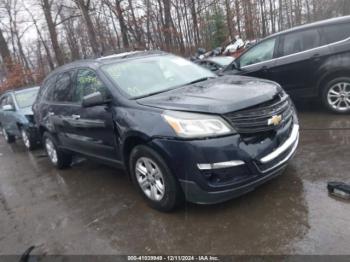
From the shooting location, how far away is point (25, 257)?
3.54m

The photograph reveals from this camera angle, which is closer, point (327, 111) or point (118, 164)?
point (118, 164)

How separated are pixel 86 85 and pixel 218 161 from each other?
2.42 meters

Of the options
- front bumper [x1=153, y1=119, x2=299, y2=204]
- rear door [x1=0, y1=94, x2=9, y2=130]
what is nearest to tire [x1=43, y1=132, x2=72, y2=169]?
front bumper [x1=153, y1=119, x2=299, y2=204]

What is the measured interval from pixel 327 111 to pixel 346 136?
1571 mm

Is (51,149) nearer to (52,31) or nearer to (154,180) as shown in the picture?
(154,180)

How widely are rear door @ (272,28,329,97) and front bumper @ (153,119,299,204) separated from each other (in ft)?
11.6

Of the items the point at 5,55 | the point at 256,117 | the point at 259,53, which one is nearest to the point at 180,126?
the point at 256,117

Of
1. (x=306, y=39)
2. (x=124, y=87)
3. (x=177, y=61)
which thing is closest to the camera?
(x=124, y=87)

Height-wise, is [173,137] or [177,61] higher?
[177,61]

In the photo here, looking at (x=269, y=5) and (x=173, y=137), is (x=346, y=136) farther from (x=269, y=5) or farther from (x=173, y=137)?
(x=269, y=5)

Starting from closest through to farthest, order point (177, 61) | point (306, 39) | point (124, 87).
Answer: point (124, 87), point (177, 61), point (306, 39)

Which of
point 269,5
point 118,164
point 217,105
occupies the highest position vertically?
point 269,5

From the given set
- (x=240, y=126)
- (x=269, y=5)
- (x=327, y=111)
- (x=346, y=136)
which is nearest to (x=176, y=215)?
(x=240, y=126)

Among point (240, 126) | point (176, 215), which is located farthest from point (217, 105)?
point (176, 215)
